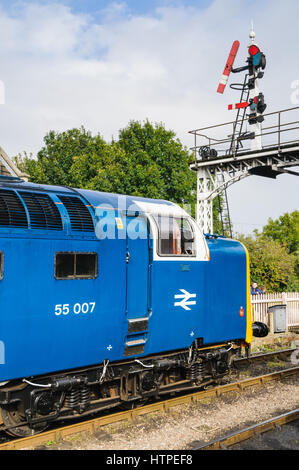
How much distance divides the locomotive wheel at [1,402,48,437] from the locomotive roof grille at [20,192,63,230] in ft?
8.92

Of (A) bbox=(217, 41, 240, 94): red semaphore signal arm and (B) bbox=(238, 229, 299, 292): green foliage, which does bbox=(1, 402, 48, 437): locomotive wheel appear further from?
(B) bbox=(238, 229, 299, 292): green foliage

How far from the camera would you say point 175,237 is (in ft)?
28.5

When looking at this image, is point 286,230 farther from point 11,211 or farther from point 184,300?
point 11,211

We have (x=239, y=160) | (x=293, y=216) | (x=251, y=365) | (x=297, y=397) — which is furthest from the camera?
(x=293, y=216)

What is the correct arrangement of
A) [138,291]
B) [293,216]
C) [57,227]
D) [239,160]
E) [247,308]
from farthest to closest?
[293,216] → [239,160] → [247,308] → [138,291] → [57,227]

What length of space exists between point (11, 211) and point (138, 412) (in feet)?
14.5

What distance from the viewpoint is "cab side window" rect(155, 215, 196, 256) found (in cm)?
→ 842

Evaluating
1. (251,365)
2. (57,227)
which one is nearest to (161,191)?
(251,365)

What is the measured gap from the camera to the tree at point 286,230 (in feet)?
154

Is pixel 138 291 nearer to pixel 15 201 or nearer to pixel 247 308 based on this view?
pixel 15 201

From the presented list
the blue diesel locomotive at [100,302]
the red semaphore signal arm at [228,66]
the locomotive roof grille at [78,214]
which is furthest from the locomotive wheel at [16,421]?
the red semaphore signal arm at [228,66]

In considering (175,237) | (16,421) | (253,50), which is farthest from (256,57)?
(16,421)

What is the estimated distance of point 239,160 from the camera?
1867cm
